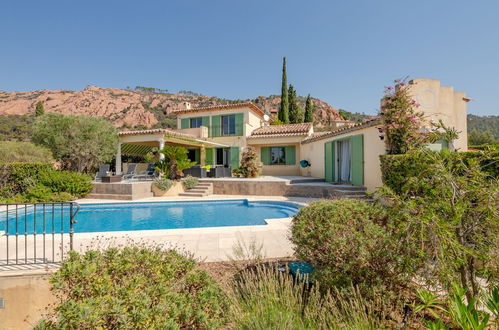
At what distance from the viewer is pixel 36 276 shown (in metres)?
3.77

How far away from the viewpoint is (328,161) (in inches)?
629

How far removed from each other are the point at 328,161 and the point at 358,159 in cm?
342

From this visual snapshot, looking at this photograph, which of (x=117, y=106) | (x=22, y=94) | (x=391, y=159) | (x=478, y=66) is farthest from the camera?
(x=22, y=94)

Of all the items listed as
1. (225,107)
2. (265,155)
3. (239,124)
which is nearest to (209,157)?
(239,124)

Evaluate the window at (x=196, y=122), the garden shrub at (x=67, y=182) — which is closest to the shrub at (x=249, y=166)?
the window at (x=196, y=122)

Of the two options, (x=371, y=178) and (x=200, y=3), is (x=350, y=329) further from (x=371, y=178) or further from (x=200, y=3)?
(x=200, y=3)

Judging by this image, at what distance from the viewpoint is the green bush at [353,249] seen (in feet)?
8.76

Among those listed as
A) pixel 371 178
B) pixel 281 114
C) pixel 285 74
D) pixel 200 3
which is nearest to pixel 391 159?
pixel 371 178

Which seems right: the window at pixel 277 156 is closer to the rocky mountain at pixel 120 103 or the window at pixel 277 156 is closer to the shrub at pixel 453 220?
the shrub at pixel 453 220

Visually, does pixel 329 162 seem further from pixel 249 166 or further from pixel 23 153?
pixel 23 153

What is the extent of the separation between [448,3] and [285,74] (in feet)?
94.0

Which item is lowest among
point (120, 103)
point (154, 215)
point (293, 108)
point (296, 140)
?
point (154, 215)

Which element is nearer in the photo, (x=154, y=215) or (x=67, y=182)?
(x=154, y=215)

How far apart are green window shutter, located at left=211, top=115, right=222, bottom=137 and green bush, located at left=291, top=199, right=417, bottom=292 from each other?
66.2 ft
